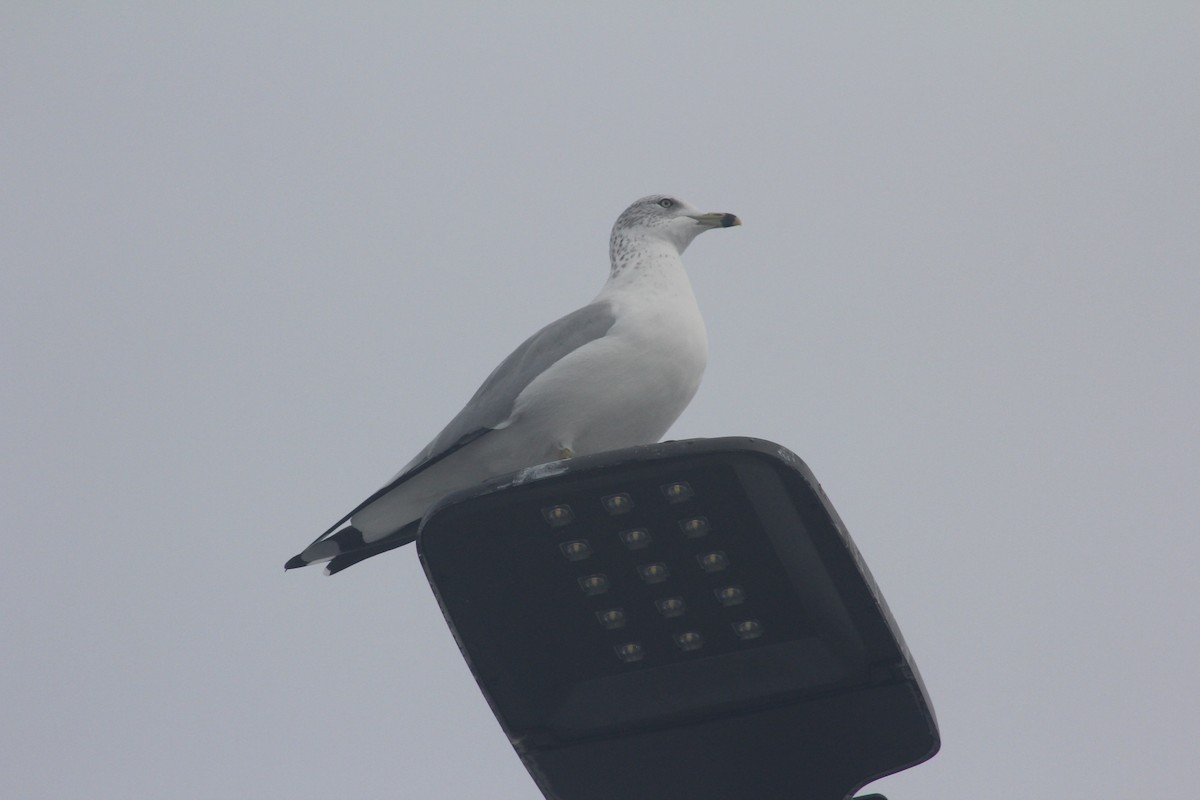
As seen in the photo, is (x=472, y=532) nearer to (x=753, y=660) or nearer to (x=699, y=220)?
(x=753, y=660)

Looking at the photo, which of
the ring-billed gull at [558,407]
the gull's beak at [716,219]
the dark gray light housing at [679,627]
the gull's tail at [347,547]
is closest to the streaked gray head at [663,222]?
the gull's beak at [716,219]

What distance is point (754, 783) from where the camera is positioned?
3.26m

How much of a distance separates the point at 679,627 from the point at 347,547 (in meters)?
1.72

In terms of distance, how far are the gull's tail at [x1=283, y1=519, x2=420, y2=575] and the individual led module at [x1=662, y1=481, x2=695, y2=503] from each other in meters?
1.79

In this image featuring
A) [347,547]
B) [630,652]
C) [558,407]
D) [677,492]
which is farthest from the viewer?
[347,547]

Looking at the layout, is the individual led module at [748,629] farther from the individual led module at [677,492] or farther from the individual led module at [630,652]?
the individual led module at [677,492]

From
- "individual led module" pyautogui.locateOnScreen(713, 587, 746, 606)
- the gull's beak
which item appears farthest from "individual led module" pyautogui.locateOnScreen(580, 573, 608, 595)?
the gull's beak

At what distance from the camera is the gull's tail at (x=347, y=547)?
4.55 metres

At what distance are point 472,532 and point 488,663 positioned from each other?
14.1 inches

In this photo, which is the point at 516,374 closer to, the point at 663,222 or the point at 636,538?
the point at 663,222

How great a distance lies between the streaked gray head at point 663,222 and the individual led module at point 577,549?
2351 millimetres

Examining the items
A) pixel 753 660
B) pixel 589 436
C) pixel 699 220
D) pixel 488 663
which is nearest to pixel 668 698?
pixel 753 660

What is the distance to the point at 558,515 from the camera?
9.83 feet

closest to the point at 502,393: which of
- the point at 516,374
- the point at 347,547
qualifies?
the point at 516,374
